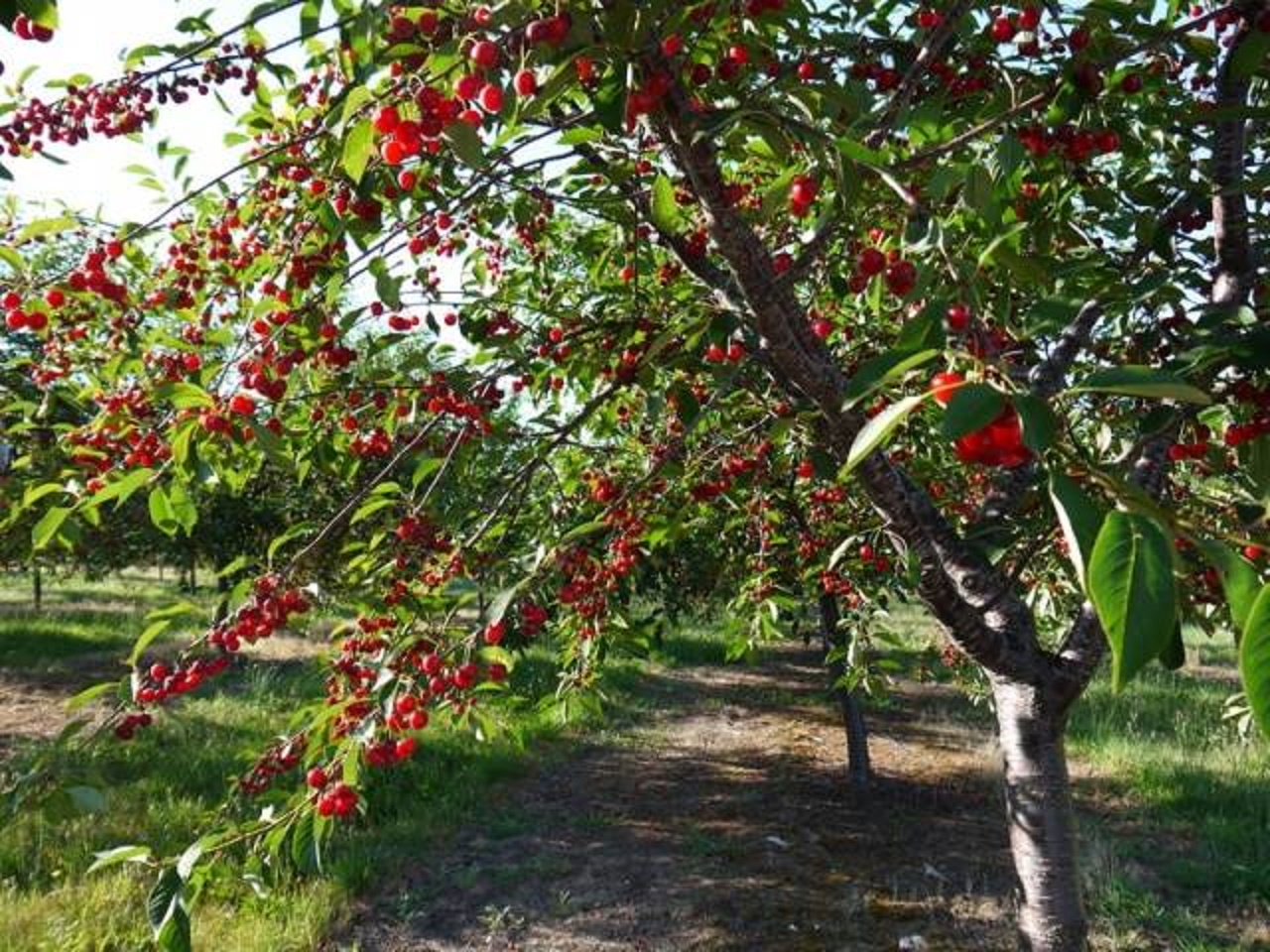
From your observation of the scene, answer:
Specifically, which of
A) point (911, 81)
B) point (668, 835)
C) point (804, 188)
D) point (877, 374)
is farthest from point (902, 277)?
point (668, 835)

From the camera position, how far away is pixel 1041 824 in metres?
2.64

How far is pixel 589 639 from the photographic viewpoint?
269 centimetres

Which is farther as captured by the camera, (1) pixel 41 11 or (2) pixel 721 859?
(2) pixel 721 859

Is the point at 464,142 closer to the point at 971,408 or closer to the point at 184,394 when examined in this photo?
the point at 184,394

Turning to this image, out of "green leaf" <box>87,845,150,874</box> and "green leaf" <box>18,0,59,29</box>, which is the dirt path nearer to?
"green leaf" <box>87,845,150,874</box>

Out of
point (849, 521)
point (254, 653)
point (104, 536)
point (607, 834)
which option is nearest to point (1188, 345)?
point (849, 521)

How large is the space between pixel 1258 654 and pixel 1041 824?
232cm

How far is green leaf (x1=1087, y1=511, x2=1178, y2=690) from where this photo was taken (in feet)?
2.04

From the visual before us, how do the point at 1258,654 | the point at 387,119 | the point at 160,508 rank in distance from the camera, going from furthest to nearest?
the point at 160,508, the point at 387,119, the point at 1258,654

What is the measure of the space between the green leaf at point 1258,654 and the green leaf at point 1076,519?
0.12 m

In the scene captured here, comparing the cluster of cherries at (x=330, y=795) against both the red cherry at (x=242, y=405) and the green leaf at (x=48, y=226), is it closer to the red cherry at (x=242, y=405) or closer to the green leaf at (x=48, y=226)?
the red cherry at (x=242, y=405)

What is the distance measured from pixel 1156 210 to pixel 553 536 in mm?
1963

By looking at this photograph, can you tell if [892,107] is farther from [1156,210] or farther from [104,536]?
[104,536]

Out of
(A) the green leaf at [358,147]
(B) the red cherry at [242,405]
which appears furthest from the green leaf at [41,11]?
(B) the red cherry at [242,405]
